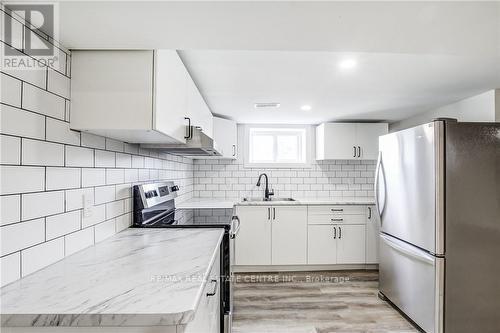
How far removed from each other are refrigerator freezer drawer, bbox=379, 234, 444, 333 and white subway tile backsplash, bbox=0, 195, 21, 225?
2.41 m

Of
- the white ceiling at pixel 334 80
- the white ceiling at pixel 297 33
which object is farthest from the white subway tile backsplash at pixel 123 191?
the white ceiling at pixel 334 80

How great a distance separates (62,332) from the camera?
71cm

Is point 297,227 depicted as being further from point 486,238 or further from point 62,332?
point 62,332

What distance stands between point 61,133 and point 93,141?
22 centimetres

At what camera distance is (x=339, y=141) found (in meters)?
3.58

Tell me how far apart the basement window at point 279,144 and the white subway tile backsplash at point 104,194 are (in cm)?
256

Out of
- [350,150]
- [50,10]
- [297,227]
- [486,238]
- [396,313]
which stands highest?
[50,10]

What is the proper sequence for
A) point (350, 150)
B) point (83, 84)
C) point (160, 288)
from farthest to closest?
point (350, 150) → point (83, 84) → point (160, 288)

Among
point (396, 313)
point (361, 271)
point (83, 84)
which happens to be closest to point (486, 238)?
point (396, 313)

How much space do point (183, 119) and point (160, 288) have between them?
106 centimetres

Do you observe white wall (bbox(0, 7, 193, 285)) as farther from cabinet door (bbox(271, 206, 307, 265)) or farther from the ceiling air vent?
cabinet door (bbox(271, 206, 307, 265))

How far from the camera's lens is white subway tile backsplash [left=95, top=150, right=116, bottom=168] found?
136 centimetres

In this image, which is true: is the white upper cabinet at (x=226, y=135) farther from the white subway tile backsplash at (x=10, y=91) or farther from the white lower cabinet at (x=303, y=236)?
the white subway tile backsplash at (x=10, y=91)

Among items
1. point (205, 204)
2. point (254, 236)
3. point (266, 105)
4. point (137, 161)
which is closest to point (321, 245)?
point (254, 236)
